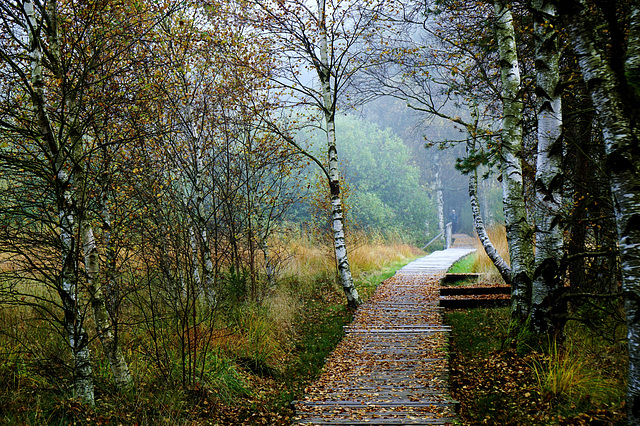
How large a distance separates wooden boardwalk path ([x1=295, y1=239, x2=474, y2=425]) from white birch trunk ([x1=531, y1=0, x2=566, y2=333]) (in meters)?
1.50

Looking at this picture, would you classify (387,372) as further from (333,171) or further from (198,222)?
(333,171)

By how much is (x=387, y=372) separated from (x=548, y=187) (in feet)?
10.2

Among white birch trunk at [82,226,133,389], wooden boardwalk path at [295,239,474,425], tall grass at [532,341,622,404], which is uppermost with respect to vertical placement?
white birch trunk at [82,226,133,389]

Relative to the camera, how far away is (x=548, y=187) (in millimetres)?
4836

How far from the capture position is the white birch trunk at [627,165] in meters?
2.92

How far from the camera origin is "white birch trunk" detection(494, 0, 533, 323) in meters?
5.62

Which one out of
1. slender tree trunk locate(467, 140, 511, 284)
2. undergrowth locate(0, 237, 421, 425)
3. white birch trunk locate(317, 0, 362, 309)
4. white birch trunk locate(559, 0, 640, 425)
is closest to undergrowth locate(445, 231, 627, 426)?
white birch trunk locate(559, 0, 640, 425)

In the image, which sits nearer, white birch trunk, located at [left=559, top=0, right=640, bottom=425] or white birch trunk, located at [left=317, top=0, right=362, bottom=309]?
white birch trunk, located at [left=559, top=0, right=640, bottom=425]

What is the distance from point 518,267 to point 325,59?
5.73m

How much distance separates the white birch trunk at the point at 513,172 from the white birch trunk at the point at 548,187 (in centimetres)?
66

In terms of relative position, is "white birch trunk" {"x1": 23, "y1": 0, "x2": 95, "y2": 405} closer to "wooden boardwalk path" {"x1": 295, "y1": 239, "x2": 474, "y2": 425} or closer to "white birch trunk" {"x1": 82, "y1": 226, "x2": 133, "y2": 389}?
"white birch trunk" {"x1": 82, "y1": 226, "x2": 133, "y2": 389}

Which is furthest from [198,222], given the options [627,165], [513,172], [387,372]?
[627,165]

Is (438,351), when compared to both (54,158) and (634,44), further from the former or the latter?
(54,158)

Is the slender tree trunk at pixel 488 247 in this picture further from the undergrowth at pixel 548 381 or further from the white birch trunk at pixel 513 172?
the undergrowth at pixel 548 381
